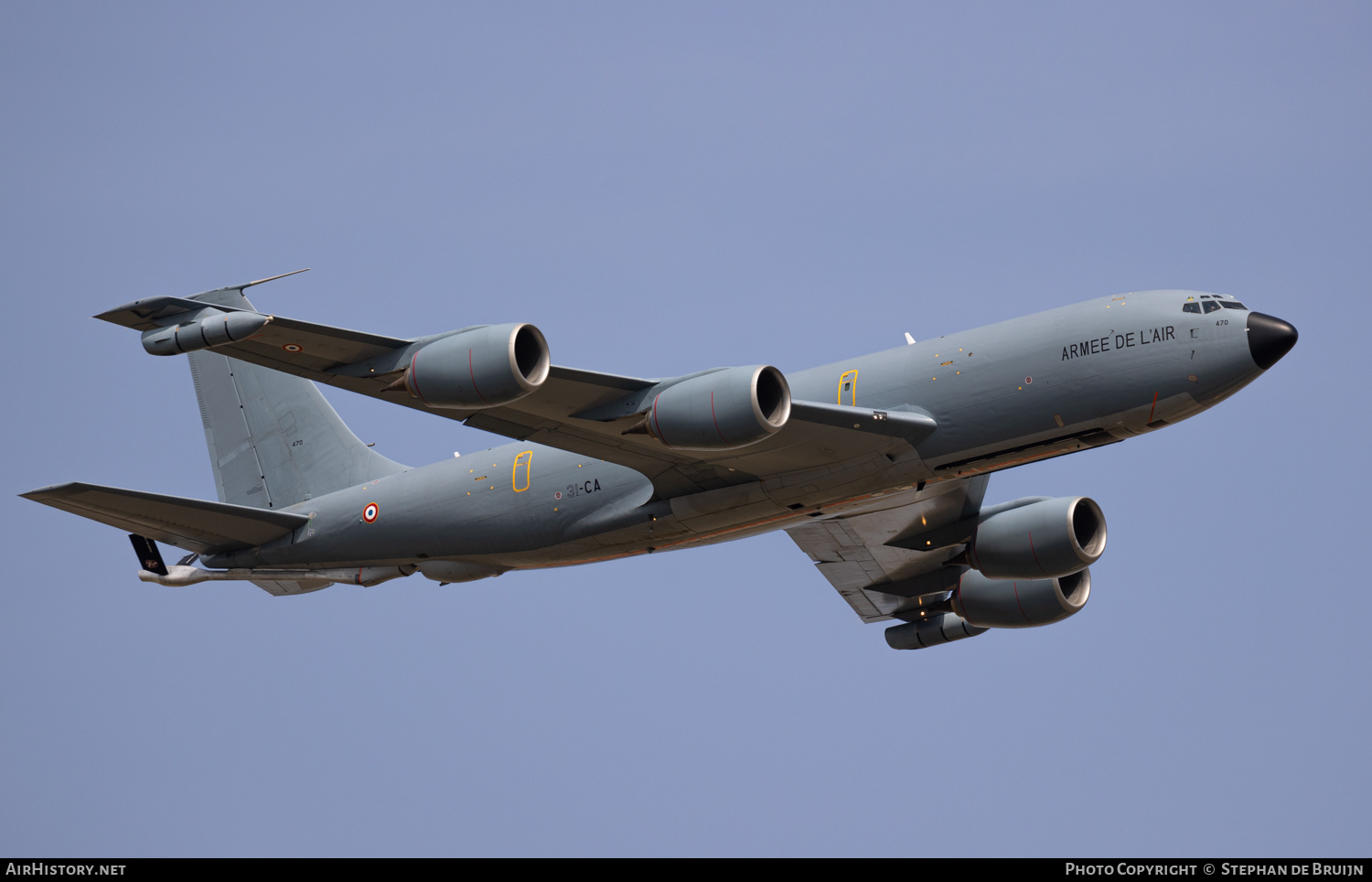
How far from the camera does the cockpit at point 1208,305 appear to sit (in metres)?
33.2

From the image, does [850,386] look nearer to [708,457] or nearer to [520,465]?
[708,457]

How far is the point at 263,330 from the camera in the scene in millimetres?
31359

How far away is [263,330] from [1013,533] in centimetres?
2007

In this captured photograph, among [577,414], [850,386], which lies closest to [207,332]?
[577,414]

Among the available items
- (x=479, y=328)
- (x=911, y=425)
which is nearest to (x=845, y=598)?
(x=911, y=425)

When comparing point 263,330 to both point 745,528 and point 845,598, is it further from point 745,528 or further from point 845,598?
point 845,598

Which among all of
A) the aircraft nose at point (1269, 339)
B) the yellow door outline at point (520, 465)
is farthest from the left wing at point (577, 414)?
the aircraft nose at point (1269, 339)

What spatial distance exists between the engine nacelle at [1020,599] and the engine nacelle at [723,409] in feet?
46.7

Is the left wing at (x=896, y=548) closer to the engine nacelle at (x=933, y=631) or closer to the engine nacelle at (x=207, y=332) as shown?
the engine nacelle at (x=933, y=631)

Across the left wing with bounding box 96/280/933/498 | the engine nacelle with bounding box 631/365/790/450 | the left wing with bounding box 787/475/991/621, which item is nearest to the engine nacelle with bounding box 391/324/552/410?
the left wing with bounding box 96/280/933/498

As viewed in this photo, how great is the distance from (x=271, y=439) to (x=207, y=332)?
1607 cm

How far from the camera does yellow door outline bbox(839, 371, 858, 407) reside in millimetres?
35219

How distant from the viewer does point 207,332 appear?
30.1 m
